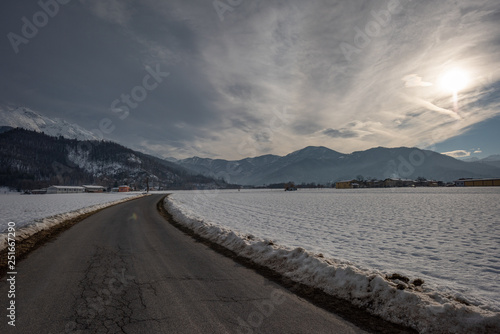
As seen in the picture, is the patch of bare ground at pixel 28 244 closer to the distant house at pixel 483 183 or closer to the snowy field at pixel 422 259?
the snowy field at pixel 422 259

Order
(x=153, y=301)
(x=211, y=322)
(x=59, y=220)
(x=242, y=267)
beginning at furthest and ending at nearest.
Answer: (x=59, y=220)
(x=242, y=267)
(x=153, y=301)
(x=211, y=322)

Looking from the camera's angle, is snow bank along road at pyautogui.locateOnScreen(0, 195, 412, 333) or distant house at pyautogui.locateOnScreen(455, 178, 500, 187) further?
distant house at pyautogui.locateOnScreen(455, 178, 500, 187)

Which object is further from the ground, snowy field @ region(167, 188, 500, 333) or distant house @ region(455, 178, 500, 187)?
distant house @ region(455, 178, 500, 187)

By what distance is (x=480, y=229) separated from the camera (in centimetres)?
1391

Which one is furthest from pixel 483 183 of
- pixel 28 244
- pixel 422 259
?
pixel 28 244

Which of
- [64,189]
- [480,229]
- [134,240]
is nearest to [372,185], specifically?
[480,229]

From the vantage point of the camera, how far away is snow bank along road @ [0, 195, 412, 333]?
4160 millimetres

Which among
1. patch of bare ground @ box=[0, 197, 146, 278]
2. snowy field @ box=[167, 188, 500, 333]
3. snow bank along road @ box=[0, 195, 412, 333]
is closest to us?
snow bank along road @ box=[0, 195, 412, 333]

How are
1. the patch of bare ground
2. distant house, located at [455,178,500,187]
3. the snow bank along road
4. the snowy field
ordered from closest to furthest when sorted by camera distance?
the snow bank along road → the snowy field → the patch of bare ground → distant house, located at [455,178,500,187]

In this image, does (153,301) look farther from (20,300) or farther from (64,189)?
(64,189)

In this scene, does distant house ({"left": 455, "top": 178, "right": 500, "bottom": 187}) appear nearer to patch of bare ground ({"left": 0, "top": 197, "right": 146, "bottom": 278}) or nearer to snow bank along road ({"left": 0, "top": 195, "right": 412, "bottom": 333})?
snow bank along road ({"left": 0, "top": 195, "right": 412, "bottom": 333})

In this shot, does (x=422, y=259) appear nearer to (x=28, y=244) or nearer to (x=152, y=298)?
(x=152, y=298)

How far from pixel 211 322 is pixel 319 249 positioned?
6.95 m

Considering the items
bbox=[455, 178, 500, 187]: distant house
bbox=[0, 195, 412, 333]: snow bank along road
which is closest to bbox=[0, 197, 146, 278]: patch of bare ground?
bbox=[0, 195, 412, 333]: snow bank along road
